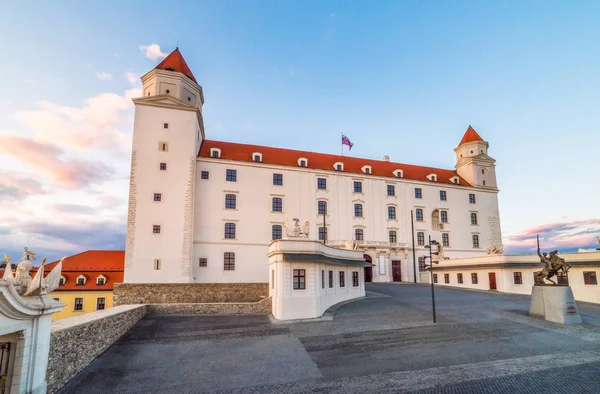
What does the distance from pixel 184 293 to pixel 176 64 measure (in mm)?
23964

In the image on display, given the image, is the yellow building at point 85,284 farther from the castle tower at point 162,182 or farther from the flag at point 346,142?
the flag at point 346,142

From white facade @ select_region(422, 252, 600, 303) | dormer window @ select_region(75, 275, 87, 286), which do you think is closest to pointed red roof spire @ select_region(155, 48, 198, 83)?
dormer window @ select_region(75, 275, 87, 286)

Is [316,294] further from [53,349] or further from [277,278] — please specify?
[53,349]

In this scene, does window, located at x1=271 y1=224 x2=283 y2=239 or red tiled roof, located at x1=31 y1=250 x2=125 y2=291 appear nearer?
window, located at x1=271 y1=224 x2=283 y2=239

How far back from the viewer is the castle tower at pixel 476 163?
4716cm

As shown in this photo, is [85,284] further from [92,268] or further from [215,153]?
[215,153]

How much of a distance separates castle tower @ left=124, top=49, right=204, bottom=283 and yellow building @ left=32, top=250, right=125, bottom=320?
9.47 m

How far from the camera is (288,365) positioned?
1162cm

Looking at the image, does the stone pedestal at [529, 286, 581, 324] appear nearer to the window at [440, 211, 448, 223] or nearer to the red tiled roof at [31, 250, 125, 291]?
the window at [440, 211, 448, 223]

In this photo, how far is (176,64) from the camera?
35.6m

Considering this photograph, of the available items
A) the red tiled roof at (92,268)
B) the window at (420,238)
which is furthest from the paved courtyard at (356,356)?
the window at (420,238)

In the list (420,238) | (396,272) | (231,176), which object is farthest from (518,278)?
(231,176)

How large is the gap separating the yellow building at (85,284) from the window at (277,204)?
1856 cm

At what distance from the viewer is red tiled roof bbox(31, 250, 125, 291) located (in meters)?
36.3
